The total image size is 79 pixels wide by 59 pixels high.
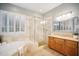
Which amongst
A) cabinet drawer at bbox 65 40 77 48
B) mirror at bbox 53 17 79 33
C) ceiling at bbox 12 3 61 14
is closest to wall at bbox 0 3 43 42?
ceiling at bbox 12 3 61 14

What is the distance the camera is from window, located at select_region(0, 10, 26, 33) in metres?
2.32

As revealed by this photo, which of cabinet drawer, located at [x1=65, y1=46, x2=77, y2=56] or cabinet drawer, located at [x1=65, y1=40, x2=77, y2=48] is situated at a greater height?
cabinet drawer, located at [x1=65, y1=40, x2=77, y2=48]

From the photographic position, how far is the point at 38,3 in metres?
2.37

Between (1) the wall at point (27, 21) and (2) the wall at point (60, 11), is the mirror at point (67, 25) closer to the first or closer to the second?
(2) the wall at point (60, 11)

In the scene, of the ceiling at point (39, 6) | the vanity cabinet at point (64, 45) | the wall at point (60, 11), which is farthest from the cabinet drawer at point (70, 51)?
the ceiling at point (39, 6)

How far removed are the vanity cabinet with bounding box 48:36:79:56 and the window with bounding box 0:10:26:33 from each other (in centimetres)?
76

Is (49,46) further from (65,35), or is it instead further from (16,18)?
(16,18)

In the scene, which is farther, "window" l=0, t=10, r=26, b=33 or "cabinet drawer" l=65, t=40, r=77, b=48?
"window" l=0, t=10, r=26, b=33

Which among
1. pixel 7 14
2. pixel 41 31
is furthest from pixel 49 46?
pixel 7 14

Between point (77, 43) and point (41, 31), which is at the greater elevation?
point (41, 31)

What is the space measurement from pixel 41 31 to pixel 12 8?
0.88 metres

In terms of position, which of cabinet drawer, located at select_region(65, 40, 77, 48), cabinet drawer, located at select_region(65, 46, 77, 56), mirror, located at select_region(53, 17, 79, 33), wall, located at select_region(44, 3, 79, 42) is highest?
wall, located at select_region(44, 3, 79, 42)

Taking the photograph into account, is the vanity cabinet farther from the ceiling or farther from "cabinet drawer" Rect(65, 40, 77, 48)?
the ceiling

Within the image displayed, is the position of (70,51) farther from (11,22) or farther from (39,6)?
(11,22)
